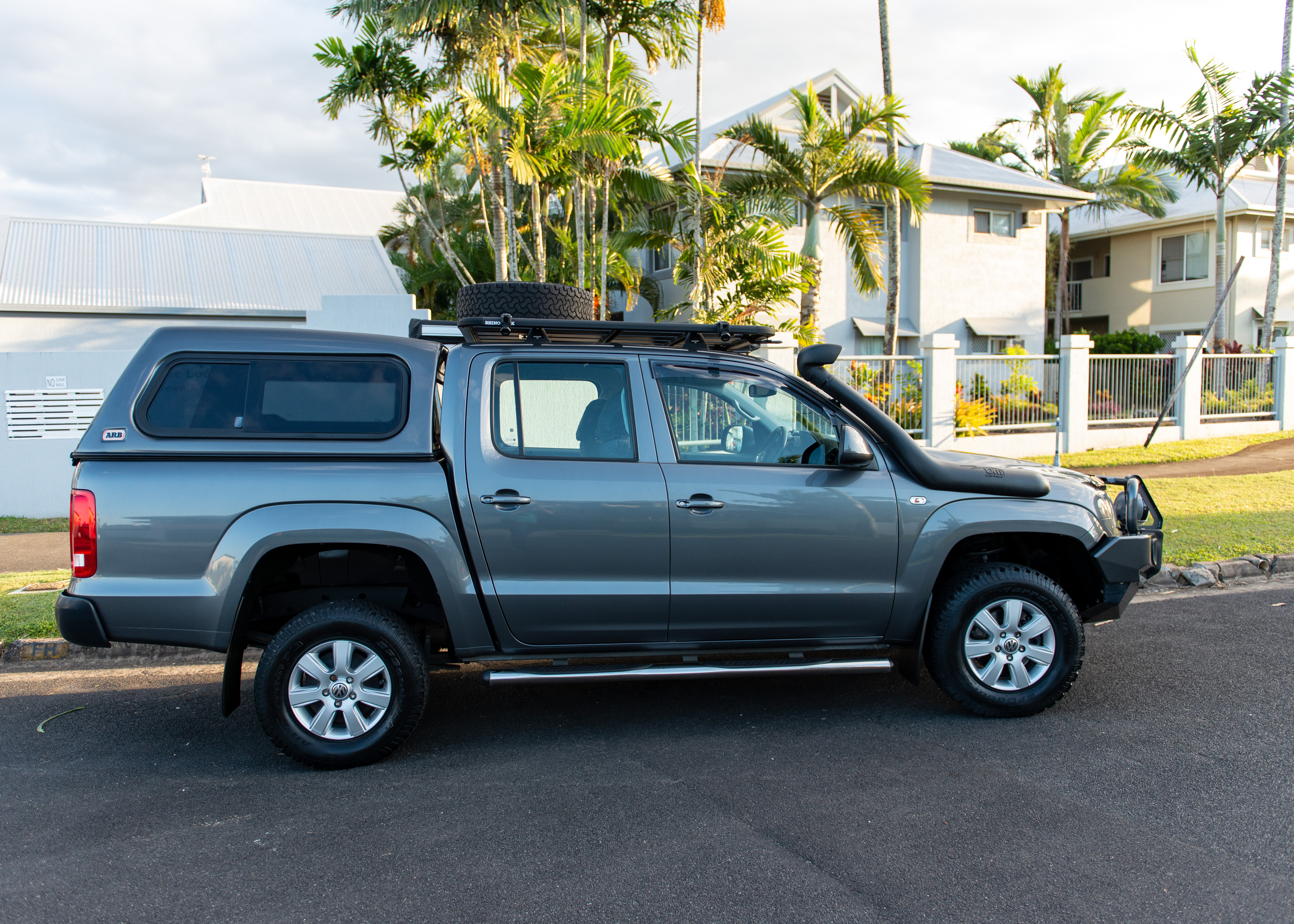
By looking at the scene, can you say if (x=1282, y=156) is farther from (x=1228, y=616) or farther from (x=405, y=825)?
(x=405, y=825)

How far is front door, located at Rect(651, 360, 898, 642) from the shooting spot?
4527 millimetres

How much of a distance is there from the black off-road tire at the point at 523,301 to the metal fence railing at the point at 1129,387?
43.0ft

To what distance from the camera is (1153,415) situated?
57.8 feet

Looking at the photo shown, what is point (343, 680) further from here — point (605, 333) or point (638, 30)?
point (638, 30)

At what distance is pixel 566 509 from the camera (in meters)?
4.41

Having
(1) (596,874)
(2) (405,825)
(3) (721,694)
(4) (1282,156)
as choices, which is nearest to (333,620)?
(2) (405,825)

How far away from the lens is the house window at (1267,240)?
29859 millimetres

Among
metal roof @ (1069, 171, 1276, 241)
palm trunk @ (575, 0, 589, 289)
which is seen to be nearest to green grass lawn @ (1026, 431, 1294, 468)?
palm trunk @ (575, 0, 589, 289)

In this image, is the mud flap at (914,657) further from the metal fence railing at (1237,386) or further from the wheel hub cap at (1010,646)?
the metal fence railing at (1237,386)

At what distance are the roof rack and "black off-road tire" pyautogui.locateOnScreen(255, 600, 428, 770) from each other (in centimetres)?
146

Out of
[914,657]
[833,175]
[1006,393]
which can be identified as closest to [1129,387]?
[1006,393]

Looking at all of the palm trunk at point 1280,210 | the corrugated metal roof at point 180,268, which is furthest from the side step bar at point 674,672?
the palm trunk at point 1280,210

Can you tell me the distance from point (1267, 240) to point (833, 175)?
2158cm

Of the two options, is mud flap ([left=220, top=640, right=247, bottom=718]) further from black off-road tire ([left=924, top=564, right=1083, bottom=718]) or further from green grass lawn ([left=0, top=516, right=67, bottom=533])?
green grass lawn ([left=0, top=516, right=67, bottom=533])
